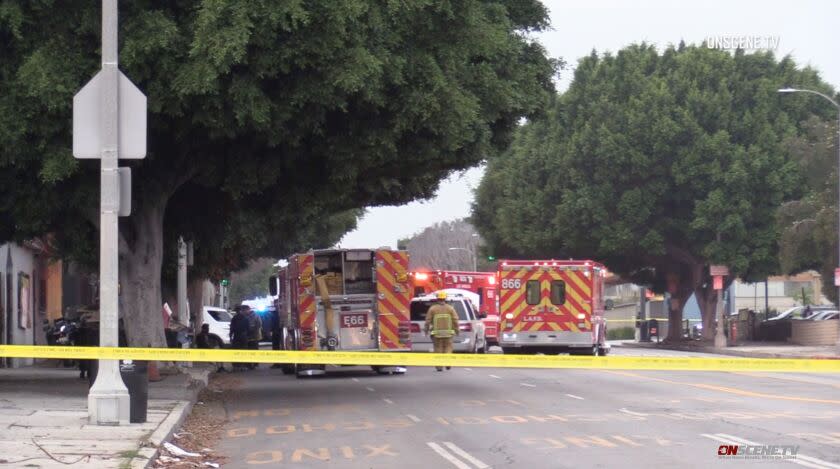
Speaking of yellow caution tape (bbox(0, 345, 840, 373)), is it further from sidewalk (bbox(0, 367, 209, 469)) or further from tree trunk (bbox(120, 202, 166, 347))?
tree trunk (bbox(120, 202, 166, 347))

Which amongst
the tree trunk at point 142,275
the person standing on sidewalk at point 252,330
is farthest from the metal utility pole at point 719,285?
the tree trunk at point 142,275

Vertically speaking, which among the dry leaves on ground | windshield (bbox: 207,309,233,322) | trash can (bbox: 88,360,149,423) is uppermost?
windshield (bbox: 207,309,233,322)

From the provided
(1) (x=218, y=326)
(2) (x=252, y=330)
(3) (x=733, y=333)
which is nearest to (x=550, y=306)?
(2) (x=252, y=330)

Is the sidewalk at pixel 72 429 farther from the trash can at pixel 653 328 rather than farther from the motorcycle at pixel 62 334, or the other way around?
the trash can at pixel 653 328

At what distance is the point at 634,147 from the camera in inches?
Answer: 2275

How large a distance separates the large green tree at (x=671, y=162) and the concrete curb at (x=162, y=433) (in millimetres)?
36424

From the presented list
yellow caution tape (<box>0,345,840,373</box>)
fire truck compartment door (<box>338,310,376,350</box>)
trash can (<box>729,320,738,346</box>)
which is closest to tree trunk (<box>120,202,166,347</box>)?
fire truck compartment door (<box>338,310,376,350</box>)

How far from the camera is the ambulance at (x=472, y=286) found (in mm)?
46156

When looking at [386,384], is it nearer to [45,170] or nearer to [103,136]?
[45,170]

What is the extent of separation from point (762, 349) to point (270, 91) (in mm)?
34717

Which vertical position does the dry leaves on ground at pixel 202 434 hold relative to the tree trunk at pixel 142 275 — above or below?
below

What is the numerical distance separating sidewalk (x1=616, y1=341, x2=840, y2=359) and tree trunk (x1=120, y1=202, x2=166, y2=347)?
78.9 ft

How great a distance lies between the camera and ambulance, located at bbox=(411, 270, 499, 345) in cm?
4616

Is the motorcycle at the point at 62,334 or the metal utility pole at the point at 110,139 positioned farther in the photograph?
A: the motorcycle at the point at 62,334
